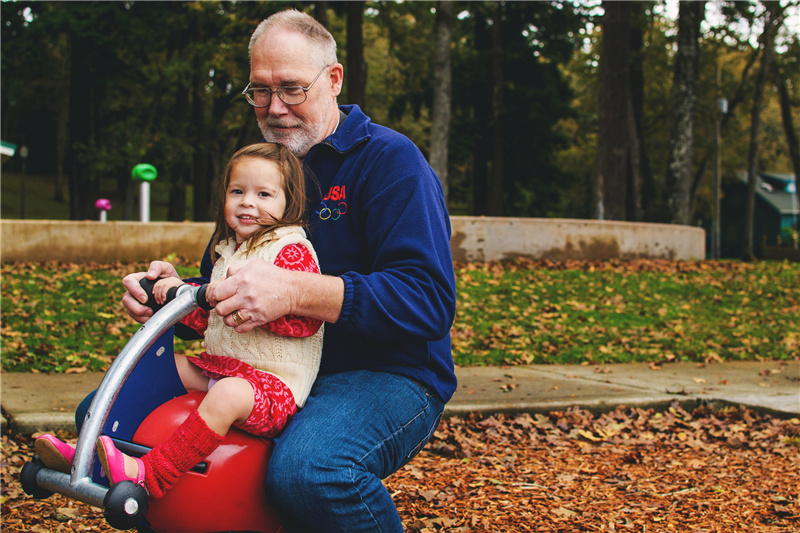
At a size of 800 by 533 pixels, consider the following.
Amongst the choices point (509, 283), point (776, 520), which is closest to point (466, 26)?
point (509, 283)

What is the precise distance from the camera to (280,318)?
2.14 metres

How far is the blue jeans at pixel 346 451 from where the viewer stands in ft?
6.59

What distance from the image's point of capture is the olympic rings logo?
2.48 metres

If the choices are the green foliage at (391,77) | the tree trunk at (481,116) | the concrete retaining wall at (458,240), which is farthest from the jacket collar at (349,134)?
the tree trunk at (481,116)

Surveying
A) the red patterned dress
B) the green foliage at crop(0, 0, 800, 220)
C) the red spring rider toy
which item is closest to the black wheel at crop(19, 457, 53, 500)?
the red spring rider toy

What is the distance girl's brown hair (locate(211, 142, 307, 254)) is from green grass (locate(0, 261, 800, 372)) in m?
4.30

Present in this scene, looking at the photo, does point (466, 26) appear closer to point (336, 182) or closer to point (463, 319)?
point (463, 319)

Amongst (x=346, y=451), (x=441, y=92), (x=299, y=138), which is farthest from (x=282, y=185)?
(x=441, y=92)

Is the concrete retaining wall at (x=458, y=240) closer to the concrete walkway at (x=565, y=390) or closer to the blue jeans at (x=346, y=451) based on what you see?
the concrete walkway at (x=565, y=390)

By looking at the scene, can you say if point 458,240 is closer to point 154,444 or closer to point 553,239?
point 553,239

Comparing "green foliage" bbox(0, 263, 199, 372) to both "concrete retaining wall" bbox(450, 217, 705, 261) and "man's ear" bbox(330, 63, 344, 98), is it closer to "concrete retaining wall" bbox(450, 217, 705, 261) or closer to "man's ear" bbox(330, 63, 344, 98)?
"man's ear" bbox(330, 63, 344, 98)

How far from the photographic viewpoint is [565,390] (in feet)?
19.8

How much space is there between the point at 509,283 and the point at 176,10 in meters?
17.2

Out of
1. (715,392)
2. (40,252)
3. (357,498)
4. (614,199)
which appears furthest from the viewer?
(614,199)
